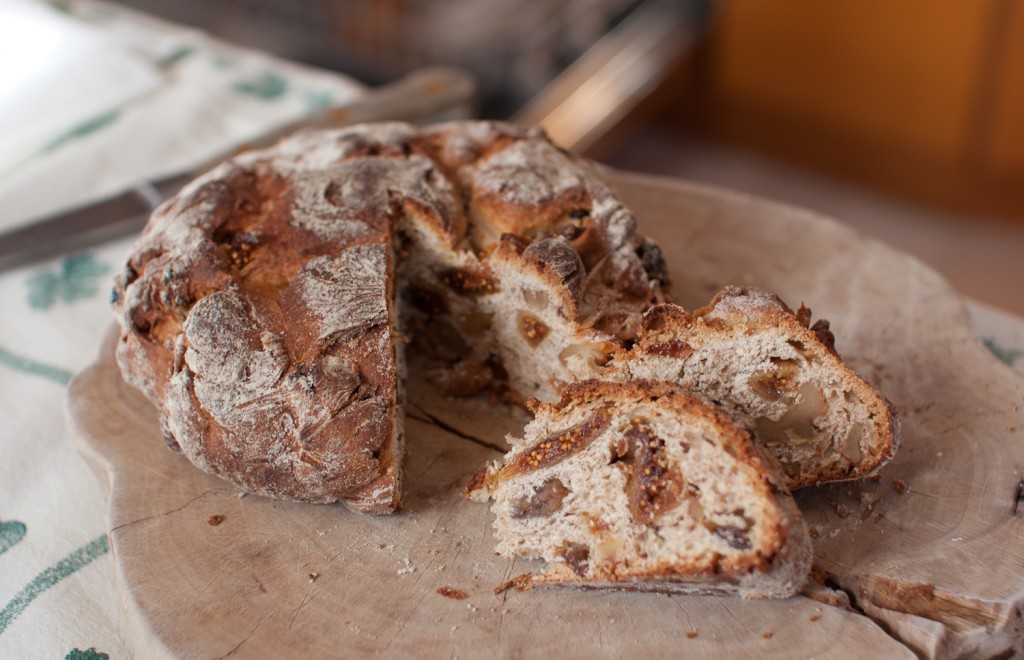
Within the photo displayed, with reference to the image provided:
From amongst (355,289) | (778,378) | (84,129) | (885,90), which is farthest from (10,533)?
(885,90)

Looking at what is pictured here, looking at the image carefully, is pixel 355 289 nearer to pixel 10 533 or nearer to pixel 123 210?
pixel 10 533

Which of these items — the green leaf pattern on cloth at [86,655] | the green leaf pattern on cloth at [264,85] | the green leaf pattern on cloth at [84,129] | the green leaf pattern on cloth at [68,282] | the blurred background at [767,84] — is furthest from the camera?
the blurred background at [767,84]

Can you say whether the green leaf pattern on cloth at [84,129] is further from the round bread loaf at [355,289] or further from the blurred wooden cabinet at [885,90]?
the blurred wooden cabinet at [885,90]

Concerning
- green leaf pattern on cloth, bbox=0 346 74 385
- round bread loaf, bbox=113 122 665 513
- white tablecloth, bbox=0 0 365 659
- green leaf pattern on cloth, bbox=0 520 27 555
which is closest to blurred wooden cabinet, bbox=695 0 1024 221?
white tablecloth, bbox=0 0 365 659

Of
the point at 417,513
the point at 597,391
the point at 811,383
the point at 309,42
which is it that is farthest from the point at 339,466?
the point at 309,42

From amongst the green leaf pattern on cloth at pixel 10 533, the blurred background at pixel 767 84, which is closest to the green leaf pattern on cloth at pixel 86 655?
the green leaf pattern on cloth at pixel 10 533

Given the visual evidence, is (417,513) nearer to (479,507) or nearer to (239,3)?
(479,507)
